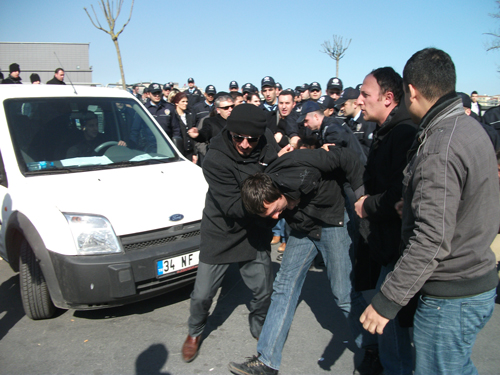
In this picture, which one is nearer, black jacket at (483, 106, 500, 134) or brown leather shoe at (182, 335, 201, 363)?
brown leather shoe at (182, 335, 201, 363)

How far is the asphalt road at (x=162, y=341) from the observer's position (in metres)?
3.01

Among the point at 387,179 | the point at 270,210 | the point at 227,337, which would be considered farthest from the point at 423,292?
the point at 227,337

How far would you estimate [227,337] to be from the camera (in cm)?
344

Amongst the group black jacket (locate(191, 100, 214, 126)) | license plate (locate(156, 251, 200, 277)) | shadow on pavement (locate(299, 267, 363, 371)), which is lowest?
shadow on pavement (locate(299, 267, 363, 371))

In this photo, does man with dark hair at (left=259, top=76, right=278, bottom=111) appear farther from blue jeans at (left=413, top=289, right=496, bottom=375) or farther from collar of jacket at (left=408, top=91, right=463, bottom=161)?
blue jeans at (left=413, top=289, right=496, bottom=375)

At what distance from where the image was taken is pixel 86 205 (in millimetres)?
3305

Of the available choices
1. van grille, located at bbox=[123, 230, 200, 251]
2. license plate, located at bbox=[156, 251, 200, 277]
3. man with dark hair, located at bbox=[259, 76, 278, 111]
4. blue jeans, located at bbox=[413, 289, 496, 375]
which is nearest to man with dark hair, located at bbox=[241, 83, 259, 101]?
man with dark hair, located at bbox=[259, 76, 278, 111]

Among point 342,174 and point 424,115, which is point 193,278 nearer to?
point 342,174

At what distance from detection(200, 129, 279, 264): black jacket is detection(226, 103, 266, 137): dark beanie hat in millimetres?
172

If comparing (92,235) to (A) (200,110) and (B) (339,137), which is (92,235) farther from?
(A) (200,110)

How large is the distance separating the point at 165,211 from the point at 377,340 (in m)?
1.97

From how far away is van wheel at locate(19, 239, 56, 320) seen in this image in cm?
353

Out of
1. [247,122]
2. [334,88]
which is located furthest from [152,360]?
[334,88]

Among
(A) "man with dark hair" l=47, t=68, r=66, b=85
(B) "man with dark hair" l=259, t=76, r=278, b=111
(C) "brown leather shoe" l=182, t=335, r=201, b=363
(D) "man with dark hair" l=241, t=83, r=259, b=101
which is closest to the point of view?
(C) "brown leather shoe" l=182, t=335, r=201, b=363
